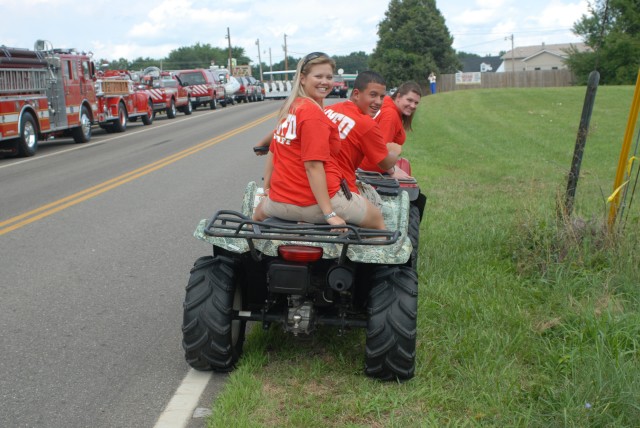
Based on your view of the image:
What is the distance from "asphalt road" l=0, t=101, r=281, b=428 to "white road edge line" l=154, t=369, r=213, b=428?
2.3 inches

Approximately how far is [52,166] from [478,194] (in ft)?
31.7

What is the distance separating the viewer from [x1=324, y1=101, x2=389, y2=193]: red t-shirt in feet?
16.3

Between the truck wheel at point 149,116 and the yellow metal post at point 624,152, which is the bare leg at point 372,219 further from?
the truck wheel at point 149,116

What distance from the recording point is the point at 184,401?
14.4 ft

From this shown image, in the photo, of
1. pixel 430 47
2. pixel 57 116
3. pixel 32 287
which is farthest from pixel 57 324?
pixel 430 47

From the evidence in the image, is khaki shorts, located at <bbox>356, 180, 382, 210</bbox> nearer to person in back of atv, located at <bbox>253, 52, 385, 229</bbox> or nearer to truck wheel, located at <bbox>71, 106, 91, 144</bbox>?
person in back of atv, located at <bbox>253, 52, 385, 229</bbox>

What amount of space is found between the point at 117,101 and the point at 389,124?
70.3 ft

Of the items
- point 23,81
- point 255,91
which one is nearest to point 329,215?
point 23,81

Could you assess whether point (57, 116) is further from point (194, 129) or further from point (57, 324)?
point (57, 324)

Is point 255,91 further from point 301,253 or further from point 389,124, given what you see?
point 301,253

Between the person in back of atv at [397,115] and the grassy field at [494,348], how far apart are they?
3.54 ft

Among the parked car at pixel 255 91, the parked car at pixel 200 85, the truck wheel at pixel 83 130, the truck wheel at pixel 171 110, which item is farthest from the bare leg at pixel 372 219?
the parked car at pixel 255 91

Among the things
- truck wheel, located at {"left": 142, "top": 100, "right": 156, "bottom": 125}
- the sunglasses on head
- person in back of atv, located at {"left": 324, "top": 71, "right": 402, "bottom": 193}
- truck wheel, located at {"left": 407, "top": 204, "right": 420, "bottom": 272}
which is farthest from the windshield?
the sunglasses on head

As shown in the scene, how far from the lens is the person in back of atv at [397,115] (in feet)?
21.2
